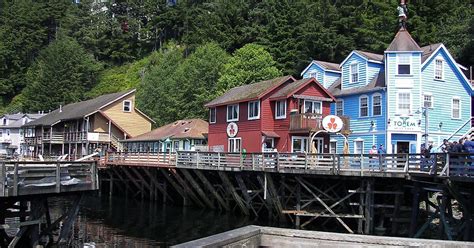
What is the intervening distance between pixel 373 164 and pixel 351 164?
1.13m

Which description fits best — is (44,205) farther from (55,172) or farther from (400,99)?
(400,99)

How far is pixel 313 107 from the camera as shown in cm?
3206

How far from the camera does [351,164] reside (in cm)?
2195

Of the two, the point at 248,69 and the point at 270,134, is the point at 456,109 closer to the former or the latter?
the point at 270,134

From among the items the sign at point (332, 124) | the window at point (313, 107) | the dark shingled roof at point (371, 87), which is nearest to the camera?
the sign at point (332, 124)

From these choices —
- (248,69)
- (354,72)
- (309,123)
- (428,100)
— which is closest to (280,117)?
(309,123)

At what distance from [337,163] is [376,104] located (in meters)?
12.5

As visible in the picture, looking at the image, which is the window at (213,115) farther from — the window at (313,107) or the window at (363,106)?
the window at (363,106)

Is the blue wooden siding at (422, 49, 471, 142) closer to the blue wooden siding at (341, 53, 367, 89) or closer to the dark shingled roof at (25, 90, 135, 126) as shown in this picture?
the blue wooden siding at (341, 53, 367, 89)

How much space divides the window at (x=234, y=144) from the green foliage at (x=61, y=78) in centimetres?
5385

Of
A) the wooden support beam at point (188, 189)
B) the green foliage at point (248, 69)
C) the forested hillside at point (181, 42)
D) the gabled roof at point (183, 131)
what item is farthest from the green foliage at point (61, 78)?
the wooden support beam at point (188, 189)

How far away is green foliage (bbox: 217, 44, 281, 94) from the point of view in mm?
48812

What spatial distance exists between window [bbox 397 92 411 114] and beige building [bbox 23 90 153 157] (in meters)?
30.9

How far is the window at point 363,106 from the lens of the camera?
3375 cm
